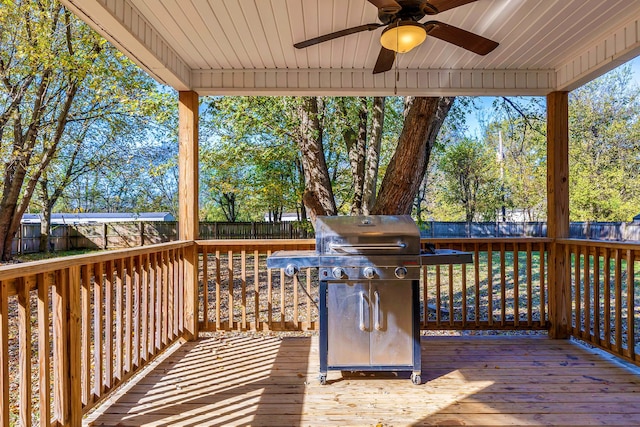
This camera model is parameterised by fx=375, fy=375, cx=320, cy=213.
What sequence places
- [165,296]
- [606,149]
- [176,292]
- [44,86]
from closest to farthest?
[165,296], [176,292], [44,86], [606,149]

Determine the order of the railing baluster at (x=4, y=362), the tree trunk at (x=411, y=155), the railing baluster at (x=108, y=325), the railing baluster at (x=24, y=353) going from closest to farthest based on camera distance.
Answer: the railing baluster at (x=4, y=362)
the railing baluster at (x=24, y=353)
the railing baluster at (x=108, y=325)
the tree trunk at (x=411, y=155)

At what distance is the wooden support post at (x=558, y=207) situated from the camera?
3559 millimetres

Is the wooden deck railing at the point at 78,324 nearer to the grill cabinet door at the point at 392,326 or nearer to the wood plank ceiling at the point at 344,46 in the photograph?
the wood plank ceiling at the point at 344,46

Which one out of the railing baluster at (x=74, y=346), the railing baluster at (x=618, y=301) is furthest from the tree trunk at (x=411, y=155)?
the railing baluster at (x=74, y=346)

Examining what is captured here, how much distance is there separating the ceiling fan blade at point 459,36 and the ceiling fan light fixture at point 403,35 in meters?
0.11

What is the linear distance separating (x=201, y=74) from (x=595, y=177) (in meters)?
16.0

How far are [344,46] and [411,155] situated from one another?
1536mm

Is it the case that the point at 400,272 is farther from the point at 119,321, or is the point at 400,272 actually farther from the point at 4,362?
the point at 4,362

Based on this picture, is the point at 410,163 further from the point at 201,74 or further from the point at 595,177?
the point at 595,177

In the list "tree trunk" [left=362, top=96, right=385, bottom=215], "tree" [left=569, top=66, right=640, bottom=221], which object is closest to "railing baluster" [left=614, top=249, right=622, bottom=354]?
"tree trunk" [left=362, top=96, right=385, bottom=215]

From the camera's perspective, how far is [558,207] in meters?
3.62

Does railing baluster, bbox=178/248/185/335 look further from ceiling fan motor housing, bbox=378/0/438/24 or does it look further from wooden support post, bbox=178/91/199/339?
ceiling fan motor housing, bbox=378/0/438/24

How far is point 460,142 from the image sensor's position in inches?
688

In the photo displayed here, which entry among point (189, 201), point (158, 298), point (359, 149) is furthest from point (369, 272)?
point (359, 149)
